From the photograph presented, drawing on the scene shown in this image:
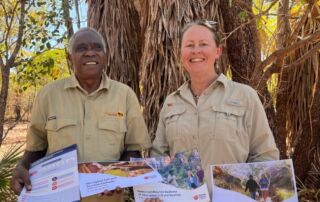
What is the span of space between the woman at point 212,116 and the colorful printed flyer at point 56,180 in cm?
61

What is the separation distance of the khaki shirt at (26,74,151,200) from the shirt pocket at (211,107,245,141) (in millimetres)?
540

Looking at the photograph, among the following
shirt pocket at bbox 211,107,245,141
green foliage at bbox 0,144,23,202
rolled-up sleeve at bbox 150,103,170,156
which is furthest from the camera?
green foliage at bbox 0,144,23,202

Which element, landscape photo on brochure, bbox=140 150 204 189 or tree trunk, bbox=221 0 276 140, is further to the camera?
tree trunk, bbox=221 0 276 140

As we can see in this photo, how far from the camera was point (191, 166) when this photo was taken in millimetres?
2588

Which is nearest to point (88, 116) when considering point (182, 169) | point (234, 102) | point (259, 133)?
point (182, 169)

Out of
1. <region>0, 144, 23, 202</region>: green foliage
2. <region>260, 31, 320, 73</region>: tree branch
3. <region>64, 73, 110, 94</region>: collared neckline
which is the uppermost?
<region>260, 31, 320, 73</region>: tree branch

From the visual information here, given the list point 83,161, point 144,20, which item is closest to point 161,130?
point 83,161

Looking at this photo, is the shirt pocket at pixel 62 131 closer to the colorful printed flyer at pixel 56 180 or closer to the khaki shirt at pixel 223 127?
the colorful printed flyer at pixel 56 180

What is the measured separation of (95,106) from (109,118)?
118 mm

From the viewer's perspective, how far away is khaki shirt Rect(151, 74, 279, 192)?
2627 mm

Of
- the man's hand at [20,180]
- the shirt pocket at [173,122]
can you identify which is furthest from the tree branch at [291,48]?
the man's hand at [20,180]

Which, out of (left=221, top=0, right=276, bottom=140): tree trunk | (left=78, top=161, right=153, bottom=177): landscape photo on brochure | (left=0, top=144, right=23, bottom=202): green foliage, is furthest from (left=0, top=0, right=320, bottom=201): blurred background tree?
(left=78, top=161, right=153, bottom=177): landscape photo on brochure

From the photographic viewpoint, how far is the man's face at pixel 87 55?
110 inches

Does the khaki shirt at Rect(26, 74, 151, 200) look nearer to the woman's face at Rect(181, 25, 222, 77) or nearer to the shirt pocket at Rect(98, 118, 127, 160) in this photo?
the shirt pocket at Rect(98, 118, 127, 160)
